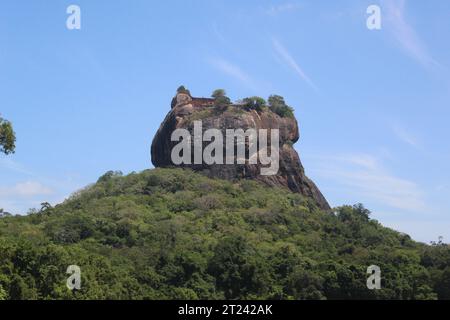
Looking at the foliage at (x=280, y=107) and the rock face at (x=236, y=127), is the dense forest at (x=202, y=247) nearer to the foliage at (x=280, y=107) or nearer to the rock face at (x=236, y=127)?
the rock face at (x=236, y=127)

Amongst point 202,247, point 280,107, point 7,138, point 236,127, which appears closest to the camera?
point 7,138

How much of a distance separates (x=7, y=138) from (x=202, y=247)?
38837 mm

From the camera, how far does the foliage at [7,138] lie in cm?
2836

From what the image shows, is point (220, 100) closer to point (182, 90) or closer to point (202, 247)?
point (182, 90)

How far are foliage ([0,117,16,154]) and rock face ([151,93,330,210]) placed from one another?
186 feet

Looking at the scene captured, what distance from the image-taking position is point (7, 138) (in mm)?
28344

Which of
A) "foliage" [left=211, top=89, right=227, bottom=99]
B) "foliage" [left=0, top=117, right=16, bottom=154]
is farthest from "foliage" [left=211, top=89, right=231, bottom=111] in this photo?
"foliage" [left=0, top=117, right=16, bottom=154]

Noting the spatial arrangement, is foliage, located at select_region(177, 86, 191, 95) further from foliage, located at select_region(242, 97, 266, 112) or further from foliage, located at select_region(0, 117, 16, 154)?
foliage, located at select_region(0, 117, 16, 154)

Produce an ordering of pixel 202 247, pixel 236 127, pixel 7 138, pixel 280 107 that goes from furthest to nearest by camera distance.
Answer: pixel 280 107 → pixel 236 127 → pixel 202 247 → pixel 7 138

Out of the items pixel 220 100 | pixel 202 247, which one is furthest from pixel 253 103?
pixel 202 247

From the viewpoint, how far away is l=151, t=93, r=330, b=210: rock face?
85500mm

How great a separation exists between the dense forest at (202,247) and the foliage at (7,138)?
A: 13850 millimetres

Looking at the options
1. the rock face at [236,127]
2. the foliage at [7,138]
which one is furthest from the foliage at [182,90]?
the foliage at [7,138]
